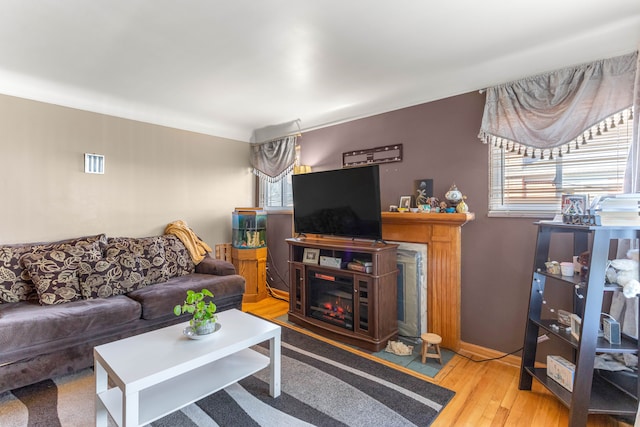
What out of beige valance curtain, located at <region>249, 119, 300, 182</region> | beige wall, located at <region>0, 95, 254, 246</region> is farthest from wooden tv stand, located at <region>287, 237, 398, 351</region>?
beige wall, located at <region>0, 95, 254, 246</region>

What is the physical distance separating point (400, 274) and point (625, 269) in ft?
5.07

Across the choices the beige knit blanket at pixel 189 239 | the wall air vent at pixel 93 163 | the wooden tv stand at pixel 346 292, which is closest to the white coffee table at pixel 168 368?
the wooden tv stand at pixel 346 292

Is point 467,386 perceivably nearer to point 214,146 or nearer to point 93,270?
point 93,270

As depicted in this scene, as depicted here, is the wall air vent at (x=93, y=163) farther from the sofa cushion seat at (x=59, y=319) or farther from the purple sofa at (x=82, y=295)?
the sofa cushion seat at (x=59, y=319)

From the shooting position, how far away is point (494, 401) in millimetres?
1930

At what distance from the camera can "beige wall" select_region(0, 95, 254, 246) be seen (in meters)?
2.71

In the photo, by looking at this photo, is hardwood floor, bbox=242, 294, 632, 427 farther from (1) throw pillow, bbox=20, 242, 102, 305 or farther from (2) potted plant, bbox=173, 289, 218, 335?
(1) throw pillow, bbox=20, 242, 102, 305

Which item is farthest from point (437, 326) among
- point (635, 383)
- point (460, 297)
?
point (635, 383)

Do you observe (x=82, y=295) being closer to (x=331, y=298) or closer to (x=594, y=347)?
(x=331, y=298)

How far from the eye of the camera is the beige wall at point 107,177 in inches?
107

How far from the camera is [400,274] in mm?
2873

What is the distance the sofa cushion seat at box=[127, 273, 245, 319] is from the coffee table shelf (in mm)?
950

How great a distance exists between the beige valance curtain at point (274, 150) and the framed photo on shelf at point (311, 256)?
4.33 feet

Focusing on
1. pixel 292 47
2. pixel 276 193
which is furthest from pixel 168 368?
pixel 276 193
